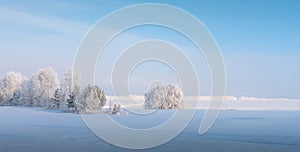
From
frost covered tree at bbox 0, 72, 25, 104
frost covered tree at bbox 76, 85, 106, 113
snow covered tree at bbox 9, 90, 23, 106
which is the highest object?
frost covered tree at bbox 0, 72, 25, 104

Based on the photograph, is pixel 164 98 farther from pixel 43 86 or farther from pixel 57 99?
pixel 43 86

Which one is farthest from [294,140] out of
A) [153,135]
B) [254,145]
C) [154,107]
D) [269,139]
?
[154,107]

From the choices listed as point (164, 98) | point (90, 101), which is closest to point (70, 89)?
point (90, 101)

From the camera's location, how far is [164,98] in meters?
49.9

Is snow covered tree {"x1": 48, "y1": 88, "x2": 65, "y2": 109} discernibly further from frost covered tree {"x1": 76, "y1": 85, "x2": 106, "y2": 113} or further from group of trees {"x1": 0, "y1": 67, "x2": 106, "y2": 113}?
frost covered tree {"x1": 76, "y1": 85, "x2": 106, "y2": 113}

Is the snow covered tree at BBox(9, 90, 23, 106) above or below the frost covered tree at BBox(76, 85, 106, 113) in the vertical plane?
above

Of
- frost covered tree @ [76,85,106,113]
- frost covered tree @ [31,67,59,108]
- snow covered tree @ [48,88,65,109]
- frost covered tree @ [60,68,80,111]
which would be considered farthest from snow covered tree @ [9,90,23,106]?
frost covered tree @ [76,85,106,113]

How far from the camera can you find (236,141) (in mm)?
15016

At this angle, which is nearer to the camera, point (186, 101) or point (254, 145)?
point (254, 145)

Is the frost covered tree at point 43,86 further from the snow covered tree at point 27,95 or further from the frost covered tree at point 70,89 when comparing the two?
the frost covered tree at point 70,89

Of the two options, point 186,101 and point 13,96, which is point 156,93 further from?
point 13,96

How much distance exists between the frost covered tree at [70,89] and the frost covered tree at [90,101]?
3.46 feet

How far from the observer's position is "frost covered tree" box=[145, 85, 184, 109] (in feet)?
161

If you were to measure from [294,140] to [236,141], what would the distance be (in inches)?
100
